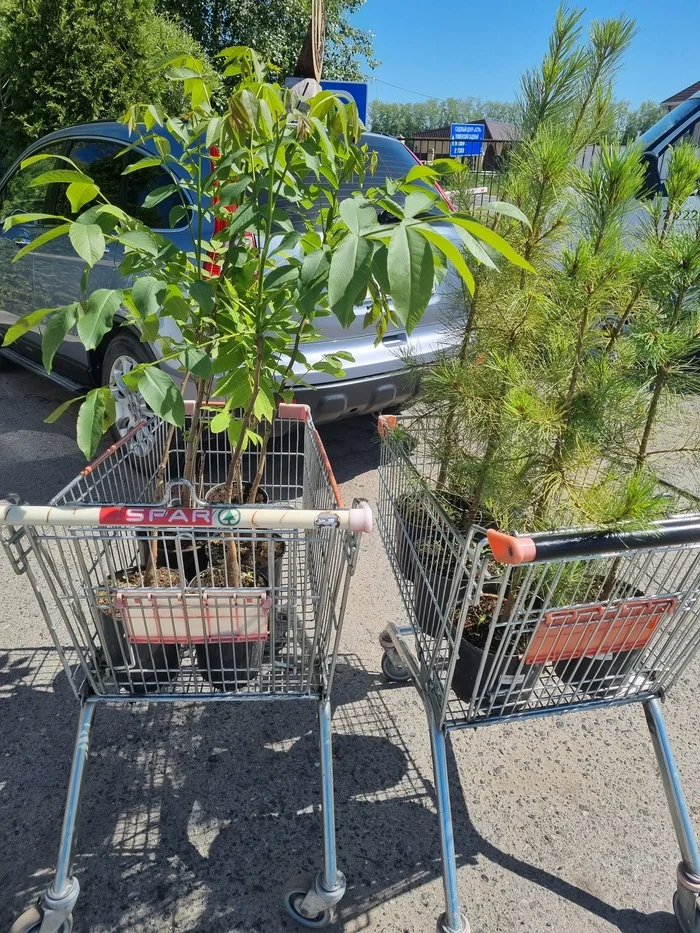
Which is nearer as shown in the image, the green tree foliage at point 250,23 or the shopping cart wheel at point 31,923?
the shopping cart wheel at point 31,923

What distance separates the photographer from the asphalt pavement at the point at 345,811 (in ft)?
5.43

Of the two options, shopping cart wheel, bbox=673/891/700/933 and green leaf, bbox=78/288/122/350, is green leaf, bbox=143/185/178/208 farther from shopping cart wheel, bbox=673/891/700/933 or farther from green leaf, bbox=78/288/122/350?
shopping cart wheel, bbox=673/891/700/933

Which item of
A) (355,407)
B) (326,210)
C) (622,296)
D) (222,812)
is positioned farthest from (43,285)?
(622,296)

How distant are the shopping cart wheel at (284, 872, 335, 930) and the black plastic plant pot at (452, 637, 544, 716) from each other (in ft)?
2.10

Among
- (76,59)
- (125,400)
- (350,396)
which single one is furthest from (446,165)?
(76,59)

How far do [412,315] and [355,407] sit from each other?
2511 millimetres

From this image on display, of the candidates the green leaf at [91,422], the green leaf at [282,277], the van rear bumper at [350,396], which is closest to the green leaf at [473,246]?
the green leaf at [282,277]

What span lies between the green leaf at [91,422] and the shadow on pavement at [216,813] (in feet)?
4.04

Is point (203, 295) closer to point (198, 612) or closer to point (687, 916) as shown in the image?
point (198, 612)

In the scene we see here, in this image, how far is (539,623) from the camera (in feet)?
4.82

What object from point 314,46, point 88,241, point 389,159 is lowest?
point 389,159

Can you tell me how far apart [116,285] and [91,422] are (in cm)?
248

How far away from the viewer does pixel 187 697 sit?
165cm

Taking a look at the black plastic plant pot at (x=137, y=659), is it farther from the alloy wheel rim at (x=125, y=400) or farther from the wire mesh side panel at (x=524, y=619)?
the alloy wheel rim at (x=125, y=400)
